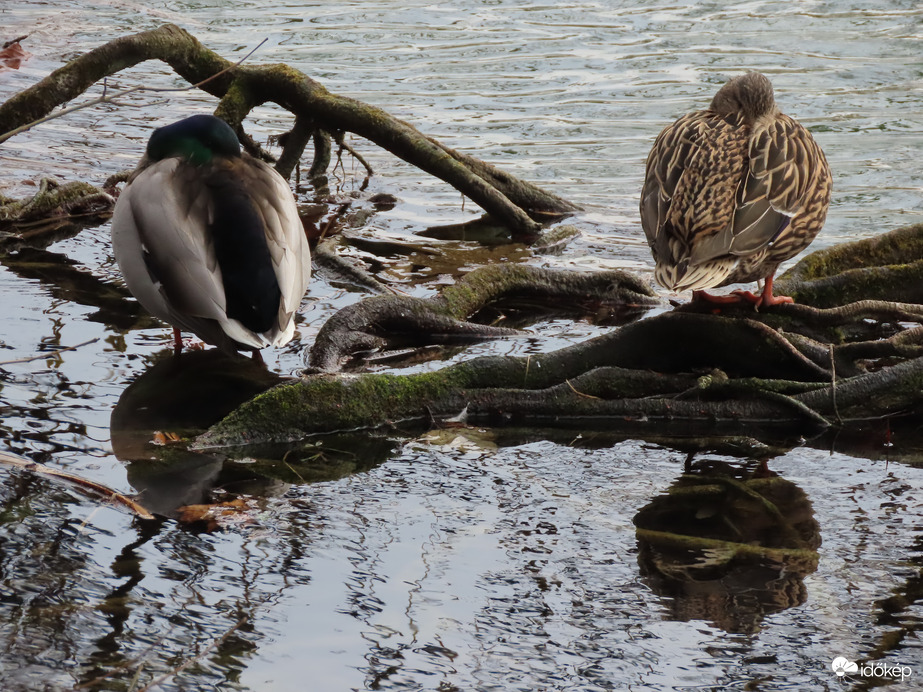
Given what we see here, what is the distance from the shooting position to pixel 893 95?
1062 cm

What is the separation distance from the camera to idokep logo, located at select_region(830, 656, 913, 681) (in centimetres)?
278

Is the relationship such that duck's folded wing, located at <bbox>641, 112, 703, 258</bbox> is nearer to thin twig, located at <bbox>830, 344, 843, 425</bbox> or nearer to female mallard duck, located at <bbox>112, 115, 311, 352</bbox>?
thin twig, located at <bbox>830, 344, 843, 425</bbox>

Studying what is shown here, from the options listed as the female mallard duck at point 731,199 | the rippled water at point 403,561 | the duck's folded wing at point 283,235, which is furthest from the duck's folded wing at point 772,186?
the duck's folded wing at point 283,235

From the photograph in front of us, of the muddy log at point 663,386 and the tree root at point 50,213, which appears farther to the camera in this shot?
the tree root at point 50,213

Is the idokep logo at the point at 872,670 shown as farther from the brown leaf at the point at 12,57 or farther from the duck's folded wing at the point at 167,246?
the brown leaf at the point at 12,57

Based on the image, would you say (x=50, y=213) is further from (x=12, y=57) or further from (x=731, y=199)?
(x=12, y=57)

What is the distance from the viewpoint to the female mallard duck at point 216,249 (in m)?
4.46

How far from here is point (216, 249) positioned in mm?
4465

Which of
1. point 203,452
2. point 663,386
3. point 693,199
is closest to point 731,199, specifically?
point 693,199

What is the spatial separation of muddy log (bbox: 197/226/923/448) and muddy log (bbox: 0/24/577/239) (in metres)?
2.52

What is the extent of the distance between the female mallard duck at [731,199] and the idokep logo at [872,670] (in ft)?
5.21

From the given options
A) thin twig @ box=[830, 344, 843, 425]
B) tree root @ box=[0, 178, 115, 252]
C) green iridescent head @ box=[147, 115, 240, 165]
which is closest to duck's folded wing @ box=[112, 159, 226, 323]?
green iridescent head @ box=[147, 115, 240, 165]

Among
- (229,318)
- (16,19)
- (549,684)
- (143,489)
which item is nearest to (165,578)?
(143,489)

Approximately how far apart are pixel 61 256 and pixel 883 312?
13.7 feet
